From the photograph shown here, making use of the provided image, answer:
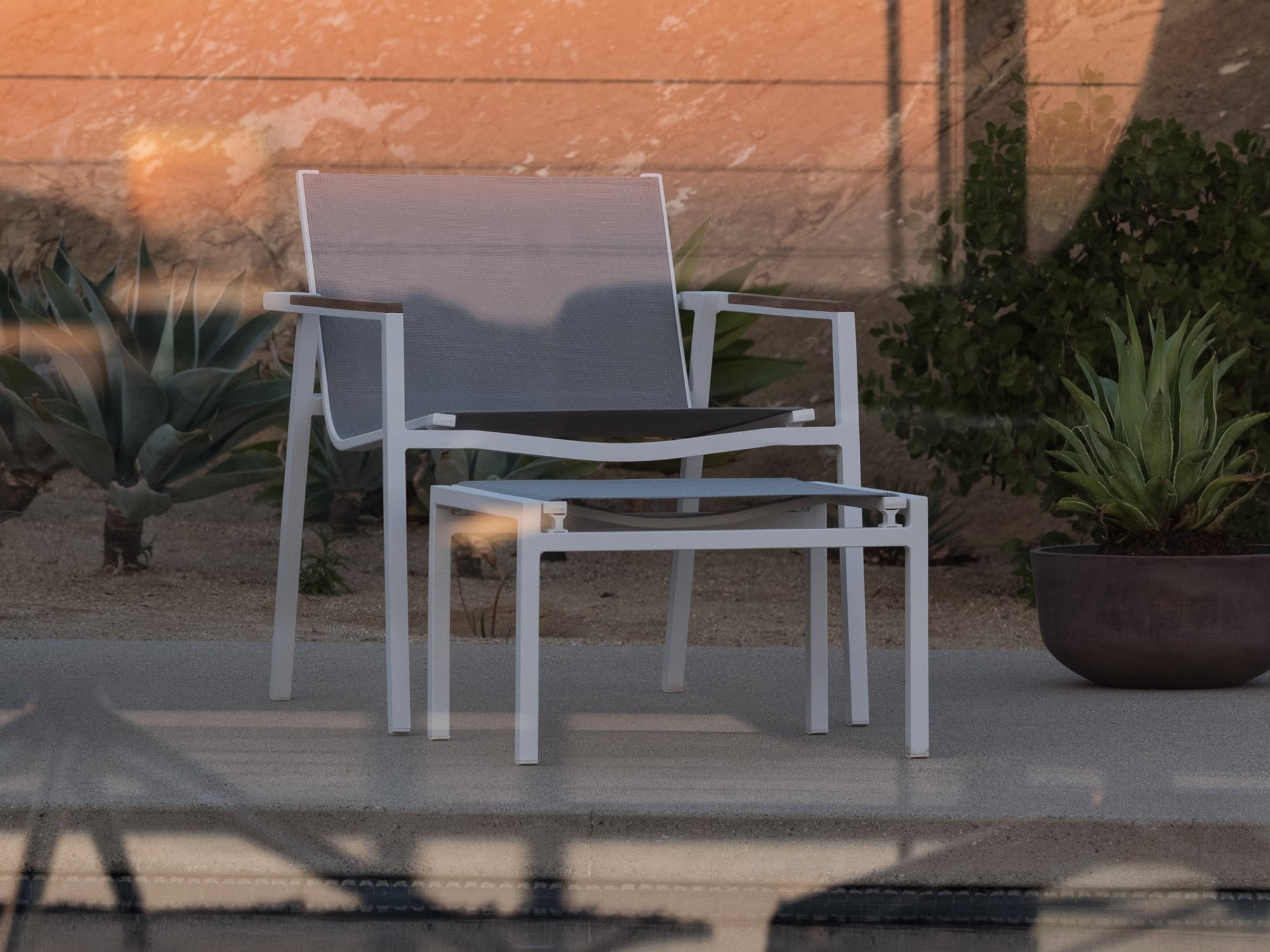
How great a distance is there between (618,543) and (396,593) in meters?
0.48

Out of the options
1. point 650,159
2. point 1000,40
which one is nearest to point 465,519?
point 650,159

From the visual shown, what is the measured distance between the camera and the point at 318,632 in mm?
3994

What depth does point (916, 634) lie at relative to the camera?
217 cm

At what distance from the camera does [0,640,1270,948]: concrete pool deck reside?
176 cm

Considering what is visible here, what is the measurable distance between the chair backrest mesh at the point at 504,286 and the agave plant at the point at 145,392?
1.40 metres

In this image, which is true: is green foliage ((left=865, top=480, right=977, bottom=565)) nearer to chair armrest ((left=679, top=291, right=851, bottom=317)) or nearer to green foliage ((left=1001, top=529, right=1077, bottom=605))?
green foliage ((left=1001, top=529, right=1077, bottom=605))

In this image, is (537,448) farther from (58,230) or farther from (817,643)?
(58,230)

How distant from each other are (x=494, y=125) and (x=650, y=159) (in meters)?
0.61

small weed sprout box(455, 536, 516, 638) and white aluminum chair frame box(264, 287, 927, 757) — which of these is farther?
small weed sprout box(455, 536, 516, 638)

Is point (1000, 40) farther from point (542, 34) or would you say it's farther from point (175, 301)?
point (175, 301)

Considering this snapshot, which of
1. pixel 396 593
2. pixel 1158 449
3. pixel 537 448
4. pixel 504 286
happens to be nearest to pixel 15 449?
pixel 504 286

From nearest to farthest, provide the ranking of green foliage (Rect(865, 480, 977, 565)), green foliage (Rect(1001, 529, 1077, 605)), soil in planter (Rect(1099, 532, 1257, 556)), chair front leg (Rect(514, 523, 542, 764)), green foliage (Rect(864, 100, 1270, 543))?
chair front leg (Rect(514, 523, 542, 764)), soil in planter (Rect(1099, 532, 1257, 556)), green foliage (Rect(864, 100, 1270, 543)), green foliage (Rect(1001, 529, 1077, 605)), green foliage (Rect(865, 480, 977, 565))

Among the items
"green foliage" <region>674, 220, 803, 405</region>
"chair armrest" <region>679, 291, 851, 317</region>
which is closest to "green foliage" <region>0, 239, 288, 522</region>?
"green foliage" <region>674, 220, 803, 405</region>

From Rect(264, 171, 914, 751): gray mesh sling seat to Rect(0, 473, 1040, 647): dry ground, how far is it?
132 cm
